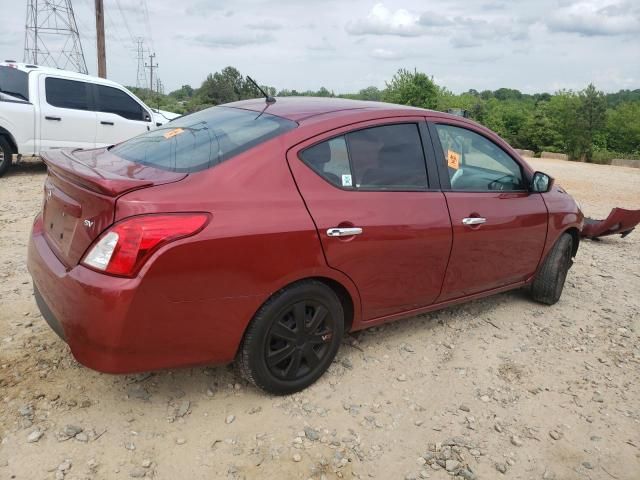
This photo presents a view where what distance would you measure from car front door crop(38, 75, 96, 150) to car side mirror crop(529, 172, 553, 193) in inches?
299

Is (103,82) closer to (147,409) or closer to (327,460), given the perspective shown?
(147,409)

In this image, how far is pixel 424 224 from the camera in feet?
10.7

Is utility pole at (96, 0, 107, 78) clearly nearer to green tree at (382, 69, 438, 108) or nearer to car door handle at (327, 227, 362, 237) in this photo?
green tree at (382, 69, 438, 108)

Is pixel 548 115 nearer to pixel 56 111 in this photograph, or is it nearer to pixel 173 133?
pixel 56 111

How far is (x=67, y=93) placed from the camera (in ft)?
29.2

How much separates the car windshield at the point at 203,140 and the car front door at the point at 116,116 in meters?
6.37

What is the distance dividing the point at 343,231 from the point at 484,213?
1271mm

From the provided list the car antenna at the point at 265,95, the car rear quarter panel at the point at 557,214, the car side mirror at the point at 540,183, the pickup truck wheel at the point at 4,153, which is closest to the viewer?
the car antenna at the point at 265,95

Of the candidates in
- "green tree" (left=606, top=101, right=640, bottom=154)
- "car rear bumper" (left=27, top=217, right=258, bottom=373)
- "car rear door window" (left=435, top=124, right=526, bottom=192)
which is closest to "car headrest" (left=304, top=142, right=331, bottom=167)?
"car rear bumper" (left=27, top=217, right=258, bottom=373)

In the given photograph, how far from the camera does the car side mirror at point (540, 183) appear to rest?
4.05 m

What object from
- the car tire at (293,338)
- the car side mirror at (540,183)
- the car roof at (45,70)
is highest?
the car roof at (45,70)

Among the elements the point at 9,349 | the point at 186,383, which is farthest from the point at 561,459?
the point at 9,349

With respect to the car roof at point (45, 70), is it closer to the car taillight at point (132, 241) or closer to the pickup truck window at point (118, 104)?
the pickup truck window at point (118, 104)

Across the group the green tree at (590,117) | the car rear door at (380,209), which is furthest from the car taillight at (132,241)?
the green tree at (590,117)
